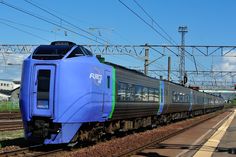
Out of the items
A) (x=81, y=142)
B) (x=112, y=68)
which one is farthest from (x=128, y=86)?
(x=81, y=142)

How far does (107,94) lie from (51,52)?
123 inches

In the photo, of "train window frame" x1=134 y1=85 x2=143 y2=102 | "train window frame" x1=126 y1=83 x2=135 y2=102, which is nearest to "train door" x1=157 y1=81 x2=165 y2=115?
"train window frame" x1=134 y1=85 x2=143 y2=102

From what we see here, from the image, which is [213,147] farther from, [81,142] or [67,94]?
[67,94]

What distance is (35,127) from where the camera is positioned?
1410 cm

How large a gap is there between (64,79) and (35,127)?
1655mm

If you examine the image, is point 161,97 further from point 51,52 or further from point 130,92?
point 51,52

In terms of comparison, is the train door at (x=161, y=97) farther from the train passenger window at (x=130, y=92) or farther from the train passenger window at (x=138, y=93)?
the train passenger window at (x=130, y=92)

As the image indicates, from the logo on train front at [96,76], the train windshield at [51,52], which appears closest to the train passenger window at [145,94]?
the logo on train front at [96,76]

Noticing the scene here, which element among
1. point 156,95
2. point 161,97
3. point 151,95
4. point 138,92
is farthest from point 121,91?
point 161,97

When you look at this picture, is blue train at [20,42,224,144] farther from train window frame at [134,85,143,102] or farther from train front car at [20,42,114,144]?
train window frame at [134,85,143,102]

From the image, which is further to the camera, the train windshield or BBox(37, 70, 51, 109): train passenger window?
the train windshield

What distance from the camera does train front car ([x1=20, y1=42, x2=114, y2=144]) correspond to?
14.0m

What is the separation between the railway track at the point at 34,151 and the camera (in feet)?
43.8

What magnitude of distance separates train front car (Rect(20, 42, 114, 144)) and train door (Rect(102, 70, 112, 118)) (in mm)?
1456
